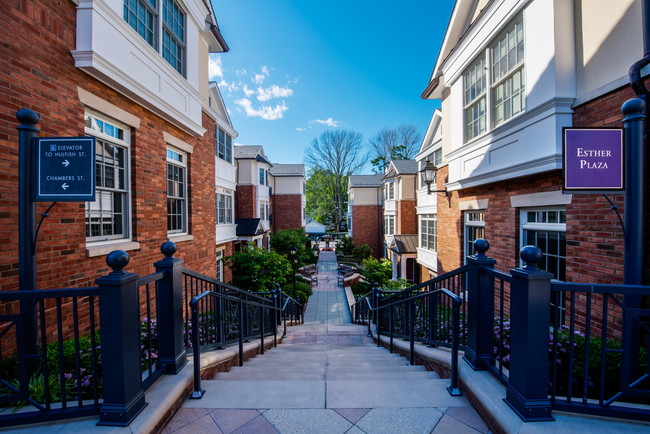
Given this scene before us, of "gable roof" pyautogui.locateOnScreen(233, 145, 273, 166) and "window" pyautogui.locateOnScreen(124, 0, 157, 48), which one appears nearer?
"window" pyautogui.locateOnScreen(124, 0, 157, 48)

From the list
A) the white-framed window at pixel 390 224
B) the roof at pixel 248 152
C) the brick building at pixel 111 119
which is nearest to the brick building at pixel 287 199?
the roof at pixel 248 152

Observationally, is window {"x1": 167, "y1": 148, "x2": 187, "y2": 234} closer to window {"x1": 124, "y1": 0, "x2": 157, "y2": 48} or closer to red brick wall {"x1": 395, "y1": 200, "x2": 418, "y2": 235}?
window {"x1": 124, "y1": 0, "x2": 157, "y2": 48}

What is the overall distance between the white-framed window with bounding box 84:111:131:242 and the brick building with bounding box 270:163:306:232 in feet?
71.2

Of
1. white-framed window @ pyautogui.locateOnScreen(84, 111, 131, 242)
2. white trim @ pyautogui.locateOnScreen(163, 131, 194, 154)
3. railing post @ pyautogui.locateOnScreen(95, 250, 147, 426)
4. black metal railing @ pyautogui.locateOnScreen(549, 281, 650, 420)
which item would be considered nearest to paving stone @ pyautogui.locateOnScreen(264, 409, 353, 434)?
railing post @ pyautogui.locateOnScreen(95, 250, 147, 426)

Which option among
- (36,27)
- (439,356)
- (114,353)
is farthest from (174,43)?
(439,356)

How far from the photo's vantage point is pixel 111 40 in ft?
13.9

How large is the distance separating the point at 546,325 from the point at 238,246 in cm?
1567

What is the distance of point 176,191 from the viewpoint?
6719 mm

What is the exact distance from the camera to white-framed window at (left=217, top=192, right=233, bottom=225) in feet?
40.0

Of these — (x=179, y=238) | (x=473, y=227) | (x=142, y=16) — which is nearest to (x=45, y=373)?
(x=179, y=238)

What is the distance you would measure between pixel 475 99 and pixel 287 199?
848 inches

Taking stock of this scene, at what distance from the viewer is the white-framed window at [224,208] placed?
12.2 metres

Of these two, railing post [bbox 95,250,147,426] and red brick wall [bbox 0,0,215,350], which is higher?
red brick wall [bbox 0,0,215,350]

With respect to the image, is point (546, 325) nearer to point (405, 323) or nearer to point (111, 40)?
point (405, 323)
